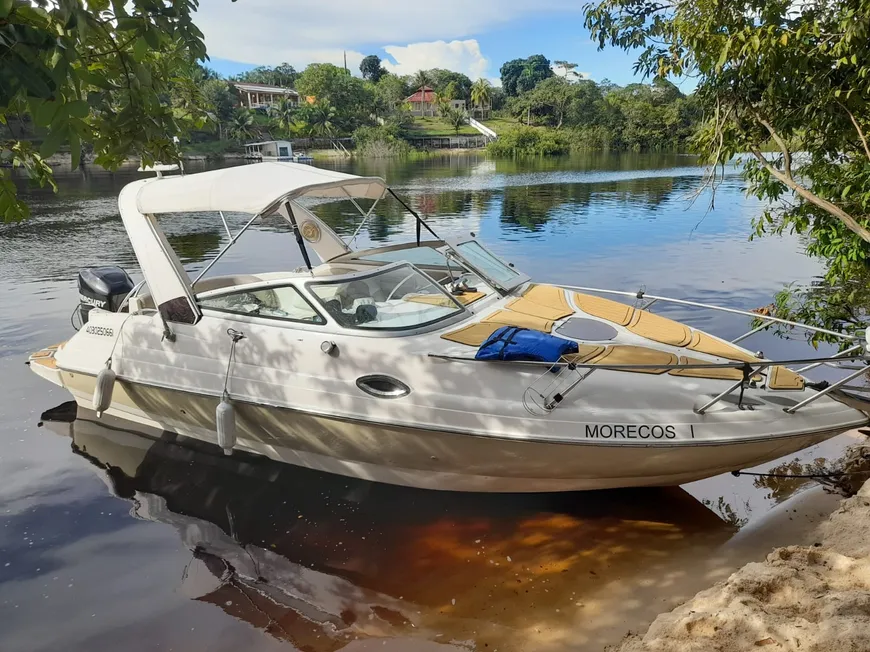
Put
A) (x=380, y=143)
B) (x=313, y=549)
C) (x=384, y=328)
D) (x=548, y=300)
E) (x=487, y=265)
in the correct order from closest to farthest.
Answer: (x=313, y=549) → (x=384, y=328) → (x=548, y=300) → (x=487, y=265) → (x=380, y=143)

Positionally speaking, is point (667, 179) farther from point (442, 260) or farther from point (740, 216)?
point (442, 260)

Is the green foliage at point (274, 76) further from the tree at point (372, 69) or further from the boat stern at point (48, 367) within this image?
the boat stern at point (48, 367)

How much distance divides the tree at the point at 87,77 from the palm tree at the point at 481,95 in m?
105

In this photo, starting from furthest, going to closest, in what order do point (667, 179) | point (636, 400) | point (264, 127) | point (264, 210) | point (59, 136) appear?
point (264, 127)
point (667, 179)
point (264, 210)
point (636, 400)
point (59, 136)

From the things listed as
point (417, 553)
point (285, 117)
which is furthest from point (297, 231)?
point (285, 117)

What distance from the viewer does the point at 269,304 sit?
5.45 meters

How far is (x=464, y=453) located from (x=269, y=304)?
2215 millimetres

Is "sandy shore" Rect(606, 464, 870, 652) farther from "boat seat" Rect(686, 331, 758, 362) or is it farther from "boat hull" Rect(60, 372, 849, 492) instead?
"boat seat" Rect(686, 331, 758, 362)

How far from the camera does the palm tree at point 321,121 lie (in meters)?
Answer: 77.2

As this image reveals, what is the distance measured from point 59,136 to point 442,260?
4.78m

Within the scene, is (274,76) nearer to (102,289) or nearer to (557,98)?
(557,98)

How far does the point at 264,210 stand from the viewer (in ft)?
16.8

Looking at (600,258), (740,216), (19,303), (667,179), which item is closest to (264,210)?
(19,303)

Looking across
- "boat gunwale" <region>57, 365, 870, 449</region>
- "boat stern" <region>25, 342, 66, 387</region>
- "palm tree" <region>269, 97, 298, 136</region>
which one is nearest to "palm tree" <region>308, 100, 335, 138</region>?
"palm tree" <region>269, 97, 298, 136</region>
